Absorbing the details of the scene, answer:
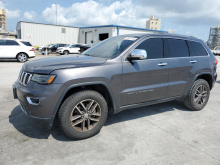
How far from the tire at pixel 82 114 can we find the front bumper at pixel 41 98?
0.17 metres

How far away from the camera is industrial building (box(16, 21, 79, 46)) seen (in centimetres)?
2844

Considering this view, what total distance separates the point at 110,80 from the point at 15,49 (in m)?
12.0

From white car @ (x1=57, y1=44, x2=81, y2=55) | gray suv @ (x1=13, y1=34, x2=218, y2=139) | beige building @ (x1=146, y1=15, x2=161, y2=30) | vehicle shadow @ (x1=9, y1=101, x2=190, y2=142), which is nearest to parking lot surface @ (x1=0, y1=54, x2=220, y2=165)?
vehicle shadow @ (x1=9, y1=101, x2=190, y2=142)

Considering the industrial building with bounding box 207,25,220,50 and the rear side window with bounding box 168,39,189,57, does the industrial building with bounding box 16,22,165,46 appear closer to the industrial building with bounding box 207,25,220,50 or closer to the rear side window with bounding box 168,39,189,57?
the rear side window with bounding box 168,39,189,57

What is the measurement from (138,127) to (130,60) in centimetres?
128

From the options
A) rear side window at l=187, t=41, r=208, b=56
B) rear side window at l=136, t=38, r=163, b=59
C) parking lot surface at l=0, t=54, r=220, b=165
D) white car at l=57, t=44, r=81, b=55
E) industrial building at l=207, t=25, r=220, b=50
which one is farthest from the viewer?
industrial building at l=207, t=25, r=220, b=50

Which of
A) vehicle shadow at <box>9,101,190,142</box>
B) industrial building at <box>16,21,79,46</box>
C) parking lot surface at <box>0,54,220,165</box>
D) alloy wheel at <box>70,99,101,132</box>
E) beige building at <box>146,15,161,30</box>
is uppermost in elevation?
beige building at <box>146,15,161,30</box>

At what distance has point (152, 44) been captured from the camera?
11.5 feet

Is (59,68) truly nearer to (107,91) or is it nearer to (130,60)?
(107,91)

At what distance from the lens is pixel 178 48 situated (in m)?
3.85

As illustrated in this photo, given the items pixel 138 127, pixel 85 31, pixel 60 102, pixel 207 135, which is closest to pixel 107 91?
pixel 60 102

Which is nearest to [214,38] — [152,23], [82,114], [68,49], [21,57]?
[152,23]

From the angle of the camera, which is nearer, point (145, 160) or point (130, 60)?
point (145, 160)

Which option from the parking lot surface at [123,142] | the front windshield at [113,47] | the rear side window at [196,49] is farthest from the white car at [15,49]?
the rear side window at [196,49]
